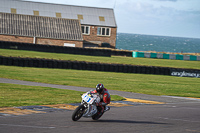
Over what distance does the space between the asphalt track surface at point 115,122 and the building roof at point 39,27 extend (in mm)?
→ 46680

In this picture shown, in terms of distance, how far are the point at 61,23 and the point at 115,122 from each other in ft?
174

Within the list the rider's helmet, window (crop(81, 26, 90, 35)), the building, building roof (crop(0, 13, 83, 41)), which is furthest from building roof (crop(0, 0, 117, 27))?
the rider's helmet

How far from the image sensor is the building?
194 feet

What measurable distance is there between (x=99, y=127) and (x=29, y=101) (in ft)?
16.4

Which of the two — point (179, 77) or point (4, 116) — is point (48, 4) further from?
point (4, 116)

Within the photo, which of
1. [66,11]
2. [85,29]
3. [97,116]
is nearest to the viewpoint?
[97,116]

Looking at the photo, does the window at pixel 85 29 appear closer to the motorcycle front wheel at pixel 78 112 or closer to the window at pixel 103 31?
the window at pixel 103 31

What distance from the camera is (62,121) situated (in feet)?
33.6

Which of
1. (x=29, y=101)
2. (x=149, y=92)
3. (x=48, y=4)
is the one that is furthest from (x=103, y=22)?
(x=29, y=101)

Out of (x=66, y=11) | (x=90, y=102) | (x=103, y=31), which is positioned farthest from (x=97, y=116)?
(x=66, y=11)

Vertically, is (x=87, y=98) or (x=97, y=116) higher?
(x=87, y=98)

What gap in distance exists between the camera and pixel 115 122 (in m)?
10.7

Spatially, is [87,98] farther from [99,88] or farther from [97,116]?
[97,116]

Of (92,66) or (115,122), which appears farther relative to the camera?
(92,66)
